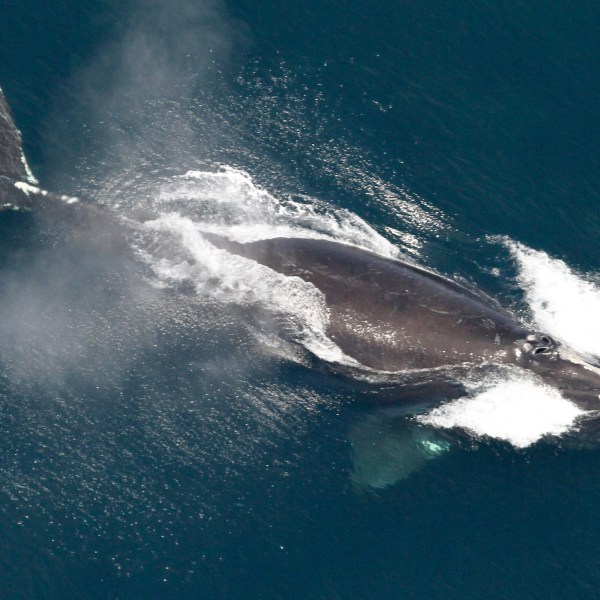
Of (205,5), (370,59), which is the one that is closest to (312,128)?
(370,59)

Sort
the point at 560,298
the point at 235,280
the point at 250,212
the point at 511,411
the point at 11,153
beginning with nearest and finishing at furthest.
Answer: the point at 511,411, the point at 235,280, the point at 560,298, the point at 11,153, the point at 250,212

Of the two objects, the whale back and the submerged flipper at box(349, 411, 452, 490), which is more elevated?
the whale back

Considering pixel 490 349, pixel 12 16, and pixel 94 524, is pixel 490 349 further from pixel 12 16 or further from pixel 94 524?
pixel 12 16

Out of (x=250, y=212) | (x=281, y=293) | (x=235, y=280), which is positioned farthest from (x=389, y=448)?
(x=250, y=212)

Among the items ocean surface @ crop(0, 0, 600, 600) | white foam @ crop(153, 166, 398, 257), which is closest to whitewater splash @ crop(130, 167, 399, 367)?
white foam @ crop(153, 166, 398, 257)

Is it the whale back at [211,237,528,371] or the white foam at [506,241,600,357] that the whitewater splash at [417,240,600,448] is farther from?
the white foam at [506,241,600,357]

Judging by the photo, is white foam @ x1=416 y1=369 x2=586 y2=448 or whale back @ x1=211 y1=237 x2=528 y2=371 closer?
white foam @ x1=416 y1=369 x2=586 y2=448

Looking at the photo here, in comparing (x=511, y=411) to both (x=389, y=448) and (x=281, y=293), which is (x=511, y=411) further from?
(x=281, y=293)
